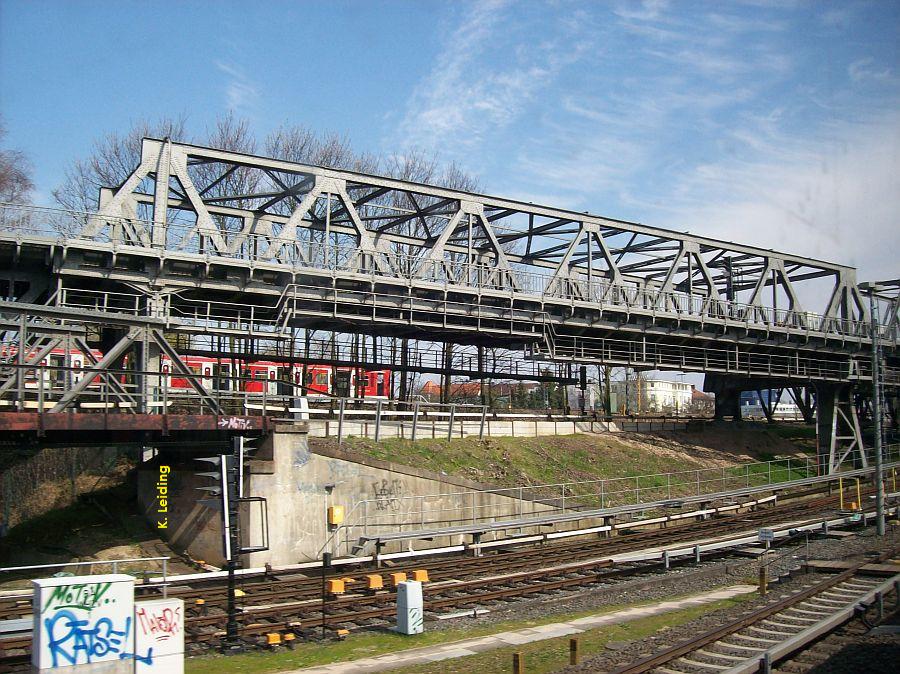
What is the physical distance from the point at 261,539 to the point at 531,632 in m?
9.57

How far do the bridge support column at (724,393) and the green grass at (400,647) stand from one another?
33989 mm

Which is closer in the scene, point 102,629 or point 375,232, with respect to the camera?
point 102,629

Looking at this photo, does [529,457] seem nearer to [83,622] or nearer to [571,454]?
[571,454]

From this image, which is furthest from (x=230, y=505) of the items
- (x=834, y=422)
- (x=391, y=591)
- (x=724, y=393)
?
(x=834, y=422)

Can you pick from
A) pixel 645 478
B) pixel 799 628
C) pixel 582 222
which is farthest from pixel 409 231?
pixel 799 628

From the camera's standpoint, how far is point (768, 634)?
13.7 m

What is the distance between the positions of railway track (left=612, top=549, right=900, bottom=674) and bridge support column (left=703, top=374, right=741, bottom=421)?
32.1 metres

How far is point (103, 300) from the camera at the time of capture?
26.8m

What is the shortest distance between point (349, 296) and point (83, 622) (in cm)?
2045

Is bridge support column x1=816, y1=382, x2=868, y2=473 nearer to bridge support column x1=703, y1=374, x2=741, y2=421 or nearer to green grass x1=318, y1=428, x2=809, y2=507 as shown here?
green grass x1=318, y1=428, x2=809, y2=507

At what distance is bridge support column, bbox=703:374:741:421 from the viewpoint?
48.4 meters

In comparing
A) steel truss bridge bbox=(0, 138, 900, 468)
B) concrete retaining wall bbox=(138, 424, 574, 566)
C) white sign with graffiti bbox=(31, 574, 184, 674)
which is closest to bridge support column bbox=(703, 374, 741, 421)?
steel truss bridge bbox=(0, 138, 900, 468)

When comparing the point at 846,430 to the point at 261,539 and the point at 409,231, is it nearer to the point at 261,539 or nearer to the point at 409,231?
the point at 409,231

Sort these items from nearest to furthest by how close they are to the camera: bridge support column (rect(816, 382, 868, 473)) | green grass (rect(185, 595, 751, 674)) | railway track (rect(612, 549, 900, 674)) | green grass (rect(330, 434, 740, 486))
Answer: railway track (rect(612, 549, 900, 674)) < green grass (rect(185, 595, 751, 674)) < green grass (rect(330, 434, 740, 486)) < bridge support column (rect(816, 382, 868, 473))
